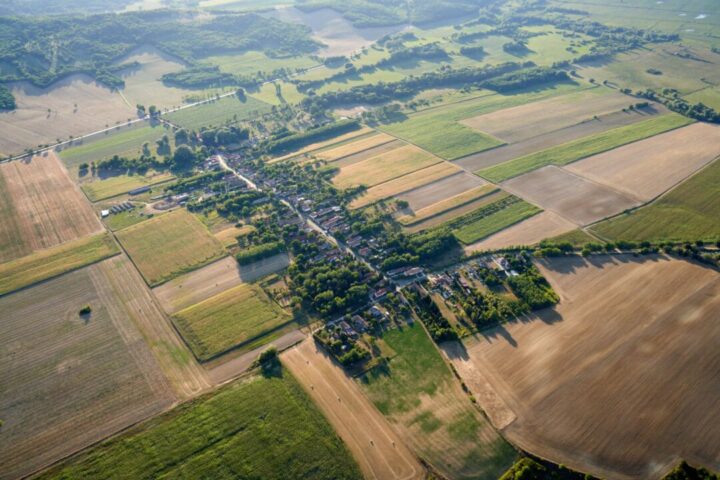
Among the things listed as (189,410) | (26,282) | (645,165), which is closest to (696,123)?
(645,165)

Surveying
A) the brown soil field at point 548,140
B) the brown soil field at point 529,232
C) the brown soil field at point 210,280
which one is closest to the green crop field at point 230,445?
the brown soil field at point 210,280

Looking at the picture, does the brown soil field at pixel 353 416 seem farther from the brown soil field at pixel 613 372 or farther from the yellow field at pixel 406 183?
the yellow field at pixel 406 183

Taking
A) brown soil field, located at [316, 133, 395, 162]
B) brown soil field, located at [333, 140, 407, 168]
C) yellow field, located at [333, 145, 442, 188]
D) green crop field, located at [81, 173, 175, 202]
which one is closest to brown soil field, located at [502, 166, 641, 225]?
yellow field, located at [333, 145, 442, 188]

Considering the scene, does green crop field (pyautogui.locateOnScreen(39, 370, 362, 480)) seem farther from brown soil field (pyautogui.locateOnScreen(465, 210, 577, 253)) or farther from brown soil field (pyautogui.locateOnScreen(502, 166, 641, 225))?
brown soil field (pyautogui.locateOnScreen(502, 166, 641, 225))

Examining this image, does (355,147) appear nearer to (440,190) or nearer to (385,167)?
(385,167)

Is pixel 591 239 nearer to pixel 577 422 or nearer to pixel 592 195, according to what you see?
pixel 592 195
